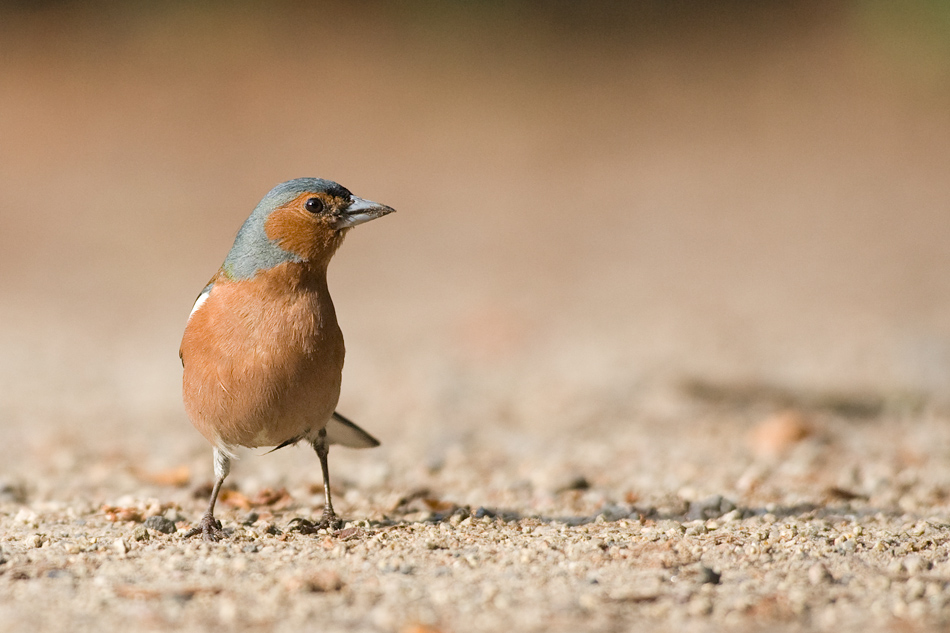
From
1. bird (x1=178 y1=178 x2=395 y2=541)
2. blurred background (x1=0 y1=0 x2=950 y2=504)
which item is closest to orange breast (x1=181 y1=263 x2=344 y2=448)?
bird (x1=178 y1=178 x2=395 y2=541)

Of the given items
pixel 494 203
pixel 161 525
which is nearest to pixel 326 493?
pixel 161 525

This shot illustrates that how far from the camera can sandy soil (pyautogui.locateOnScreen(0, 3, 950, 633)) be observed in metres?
3.97

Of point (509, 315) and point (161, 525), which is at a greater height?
point (509, 315)

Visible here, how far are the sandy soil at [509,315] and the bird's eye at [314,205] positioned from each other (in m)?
1.35

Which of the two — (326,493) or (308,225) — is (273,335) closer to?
(308,225)

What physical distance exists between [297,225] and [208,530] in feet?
4.31

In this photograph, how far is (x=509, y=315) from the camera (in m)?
12.4

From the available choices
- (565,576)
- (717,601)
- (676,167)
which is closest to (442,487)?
(565,576)

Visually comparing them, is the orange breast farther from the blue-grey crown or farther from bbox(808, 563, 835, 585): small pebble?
bbox(808, 563, 835, 585): small pebble

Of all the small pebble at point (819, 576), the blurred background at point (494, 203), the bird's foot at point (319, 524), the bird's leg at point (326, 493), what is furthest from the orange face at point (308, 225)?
the small pebble at point (819, 576)

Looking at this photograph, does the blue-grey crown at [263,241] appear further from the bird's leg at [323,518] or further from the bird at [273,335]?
the bird's leg at [323,518]

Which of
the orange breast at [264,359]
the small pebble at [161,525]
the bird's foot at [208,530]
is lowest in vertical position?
the small pebble at [161,525]

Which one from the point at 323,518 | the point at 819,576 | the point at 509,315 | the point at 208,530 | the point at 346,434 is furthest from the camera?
the point at 509,315

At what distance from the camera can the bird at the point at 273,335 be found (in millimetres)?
4496
